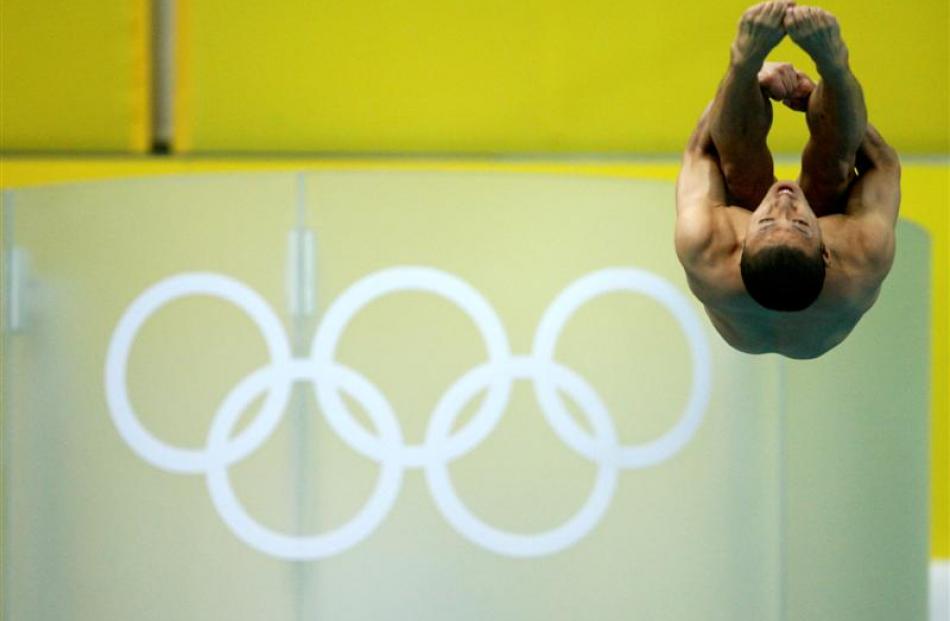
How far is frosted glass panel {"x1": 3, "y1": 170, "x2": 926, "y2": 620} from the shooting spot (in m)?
5.19

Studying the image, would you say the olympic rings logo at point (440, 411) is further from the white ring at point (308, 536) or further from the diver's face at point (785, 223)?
the diver's face at point (785, 223)

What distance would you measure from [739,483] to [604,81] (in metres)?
2.18

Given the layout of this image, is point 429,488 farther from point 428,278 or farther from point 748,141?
point 748,141

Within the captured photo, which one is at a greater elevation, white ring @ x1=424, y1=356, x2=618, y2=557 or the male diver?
the male diver

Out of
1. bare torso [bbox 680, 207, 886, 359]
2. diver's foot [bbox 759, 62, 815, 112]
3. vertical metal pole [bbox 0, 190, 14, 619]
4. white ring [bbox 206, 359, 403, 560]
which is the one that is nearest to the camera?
bare torso [bbox 680, 207, 886, 359]

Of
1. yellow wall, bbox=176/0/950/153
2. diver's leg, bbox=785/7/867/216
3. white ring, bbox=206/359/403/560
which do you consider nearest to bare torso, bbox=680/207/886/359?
diver's leg, bbox=785/7/867/216

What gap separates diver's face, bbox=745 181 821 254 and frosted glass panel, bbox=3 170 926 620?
1.84 meters

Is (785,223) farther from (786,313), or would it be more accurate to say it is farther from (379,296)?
(379,296)

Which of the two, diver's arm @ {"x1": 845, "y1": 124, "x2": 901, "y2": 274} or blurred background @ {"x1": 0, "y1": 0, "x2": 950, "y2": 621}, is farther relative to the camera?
blurred background @ {"x1": 0, "y1": 0, "x2": 950, "y2": 621}

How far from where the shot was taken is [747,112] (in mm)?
3680

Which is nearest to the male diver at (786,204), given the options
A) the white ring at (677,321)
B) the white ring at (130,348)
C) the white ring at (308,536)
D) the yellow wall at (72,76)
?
the white ring at (677,321)

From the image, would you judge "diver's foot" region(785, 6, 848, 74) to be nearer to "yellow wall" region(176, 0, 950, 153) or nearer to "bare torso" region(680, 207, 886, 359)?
"bare torso" region(680, 207, 886, 359)

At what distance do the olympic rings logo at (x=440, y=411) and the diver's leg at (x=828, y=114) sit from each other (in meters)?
1.49

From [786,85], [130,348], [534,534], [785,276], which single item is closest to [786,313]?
[785,276]
